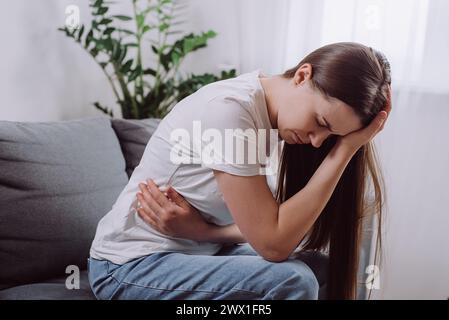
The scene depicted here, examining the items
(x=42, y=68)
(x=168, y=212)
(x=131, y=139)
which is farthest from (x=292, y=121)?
(x=42, y=68)

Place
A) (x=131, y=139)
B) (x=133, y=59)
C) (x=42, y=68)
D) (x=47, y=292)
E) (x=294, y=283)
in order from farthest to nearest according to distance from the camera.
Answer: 1. (x=133, y=59)
2. (x=42, y=68)
3. (x=131, y=139)
4. (x=47, y=292)
5. (x=294, y=283)

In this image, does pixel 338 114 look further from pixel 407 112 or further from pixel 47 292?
pixel 407 112

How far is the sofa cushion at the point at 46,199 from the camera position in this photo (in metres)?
1.19

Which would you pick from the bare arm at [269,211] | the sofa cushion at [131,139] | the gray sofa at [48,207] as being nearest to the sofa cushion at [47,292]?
the gray sofa at [48,207]

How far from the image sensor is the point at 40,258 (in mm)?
1215

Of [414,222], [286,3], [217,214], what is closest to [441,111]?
[414,222]

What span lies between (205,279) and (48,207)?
1.53 ft

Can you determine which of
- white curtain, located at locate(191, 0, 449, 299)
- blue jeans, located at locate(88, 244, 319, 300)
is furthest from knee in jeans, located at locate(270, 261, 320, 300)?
white curtain, located at locate(191, 0, 449, 299)

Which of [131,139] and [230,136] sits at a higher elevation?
[230,136]

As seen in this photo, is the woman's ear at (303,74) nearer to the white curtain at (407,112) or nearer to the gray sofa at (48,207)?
the gray sofa at (48,207)

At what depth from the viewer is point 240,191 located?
3.18 feet

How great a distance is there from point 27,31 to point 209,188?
3.47 feet

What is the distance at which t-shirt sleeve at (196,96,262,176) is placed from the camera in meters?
0.96
